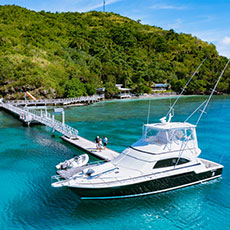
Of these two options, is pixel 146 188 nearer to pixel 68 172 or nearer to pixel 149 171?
pixel 149 171

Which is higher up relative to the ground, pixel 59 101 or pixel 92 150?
pixel 59 101

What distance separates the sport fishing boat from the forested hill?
189 feet

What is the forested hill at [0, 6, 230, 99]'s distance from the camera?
69875mm

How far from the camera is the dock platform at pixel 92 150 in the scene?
1836cm

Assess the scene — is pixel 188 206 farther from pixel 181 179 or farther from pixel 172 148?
pixel 172 148

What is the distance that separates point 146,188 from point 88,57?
9690 centimetres

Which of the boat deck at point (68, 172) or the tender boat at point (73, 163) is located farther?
the tender boat at point (73, 163)

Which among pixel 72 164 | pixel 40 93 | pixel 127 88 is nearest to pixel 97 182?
pixel 72 164

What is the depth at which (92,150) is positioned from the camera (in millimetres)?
20141

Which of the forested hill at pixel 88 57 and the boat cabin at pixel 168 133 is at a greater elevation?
the forested hill at pixel 88 57

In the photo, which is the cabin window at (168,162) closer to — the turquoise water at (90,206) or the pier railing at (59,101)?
the turquoise water at (90,206)

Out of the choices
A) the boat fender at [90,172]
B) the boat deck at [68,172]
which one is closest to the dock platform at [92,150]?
the boat deck at [68,172]

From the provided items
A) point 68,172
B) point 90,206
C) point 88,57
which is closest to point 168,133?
point 90,206

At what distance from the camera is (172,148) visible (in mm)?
13969
